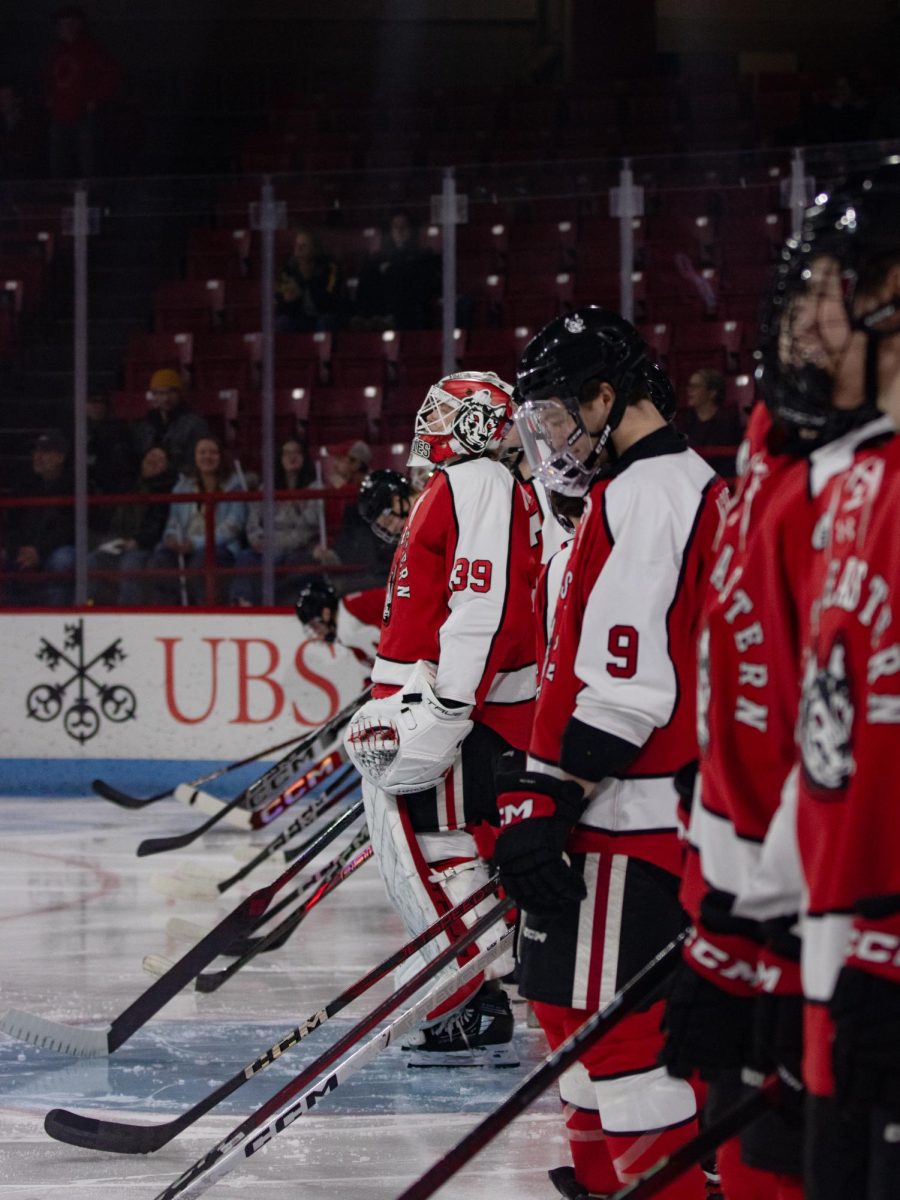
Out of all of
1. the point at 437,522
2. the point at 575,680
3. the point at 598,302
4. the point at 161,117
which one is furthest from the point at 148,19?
the point at 575,680

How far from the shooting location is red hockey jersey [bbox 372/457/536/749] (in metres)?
3.00

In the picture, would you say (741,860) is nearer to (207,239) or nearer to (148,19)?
(207,239)

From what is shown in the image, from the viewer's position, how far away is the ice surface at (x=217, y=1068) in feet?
8.63

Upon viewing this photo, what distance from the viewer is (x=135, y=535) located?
6773mm

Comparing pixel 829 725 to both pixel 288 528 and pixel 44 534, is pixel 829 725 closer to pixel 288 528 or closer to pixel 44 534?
pixel 288 528

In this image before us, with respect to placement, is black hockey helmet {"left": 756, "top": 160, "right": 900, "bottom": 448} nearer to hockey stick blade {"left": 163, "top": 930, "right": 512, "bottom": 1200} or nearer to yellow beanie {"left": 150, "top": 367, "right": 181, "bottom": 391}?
hockey stick blade {"left": 163, "top": 930, "right": 512, "bottom": 1200}

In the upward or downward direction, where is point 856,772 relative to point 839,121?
downward

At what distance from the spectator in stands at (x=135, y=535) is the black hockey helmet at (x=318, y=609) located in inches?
48.9

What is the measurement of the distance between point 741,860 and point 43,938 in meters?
3.20

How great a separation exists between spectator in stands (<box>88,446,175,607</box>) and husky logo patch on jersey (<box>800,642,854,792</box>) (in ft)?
18.6

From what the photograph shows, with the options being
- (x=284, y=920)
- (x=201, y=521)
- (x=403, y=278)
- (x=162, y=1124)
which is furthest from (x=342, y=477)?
(x=162, y=1124)

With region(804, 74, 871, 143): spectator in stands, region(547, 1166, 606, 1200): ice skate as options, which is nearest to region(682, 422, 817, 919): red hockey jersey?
region(547, 1166, 606, 1200): ice skate

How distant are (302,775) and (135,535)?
7.17 ft

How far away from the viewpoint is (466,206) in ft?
22.3
